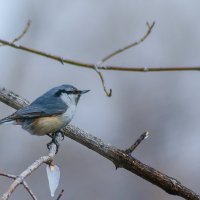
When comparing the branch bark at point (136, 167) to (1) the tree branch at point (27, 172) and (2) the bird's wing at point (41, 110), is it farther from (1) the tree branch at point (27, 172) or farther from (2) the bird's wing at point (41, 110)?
(2) the bird's wing at point (41, 110)

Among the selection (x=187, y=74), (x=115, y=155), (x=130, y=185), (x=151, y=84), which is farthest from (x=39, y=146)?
(x=115, y=155)

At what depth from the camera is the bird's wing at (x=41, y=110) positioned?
10.9ft

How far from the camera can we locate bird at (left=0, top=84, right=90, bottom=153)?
335 cm

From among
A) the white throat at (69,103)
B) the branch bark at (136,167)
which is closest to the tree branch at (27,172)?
the branch bark at (136,167)

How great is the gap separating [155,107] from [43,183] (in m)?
2.12

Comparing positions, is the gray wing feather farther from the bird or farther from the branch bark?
the branch bark

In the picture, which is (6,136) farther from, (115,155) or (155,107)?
(115,155)

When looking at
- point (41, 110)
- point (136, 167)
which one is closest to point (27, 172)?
point (136, 167)

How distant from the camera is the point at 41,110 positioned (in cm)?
350

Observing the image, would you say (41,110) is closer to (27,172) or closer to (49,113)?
(49,113)

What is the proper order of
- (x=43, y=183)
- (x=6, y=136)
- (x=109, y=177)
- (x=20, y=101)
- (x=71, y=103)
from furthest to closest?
(x=6, y=136), (x=109, y=177), (x=43, y=183), (x=71, y=103), (x=20, y=101)

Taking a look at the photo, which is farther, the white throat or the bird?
the white throat

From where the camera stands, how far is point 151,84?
8.39m

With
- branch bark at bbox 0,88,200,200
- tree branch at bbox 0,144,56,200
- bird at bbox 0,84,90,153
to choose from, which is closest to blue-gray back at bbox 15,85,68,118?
bird at bbox 0,84,90,153
